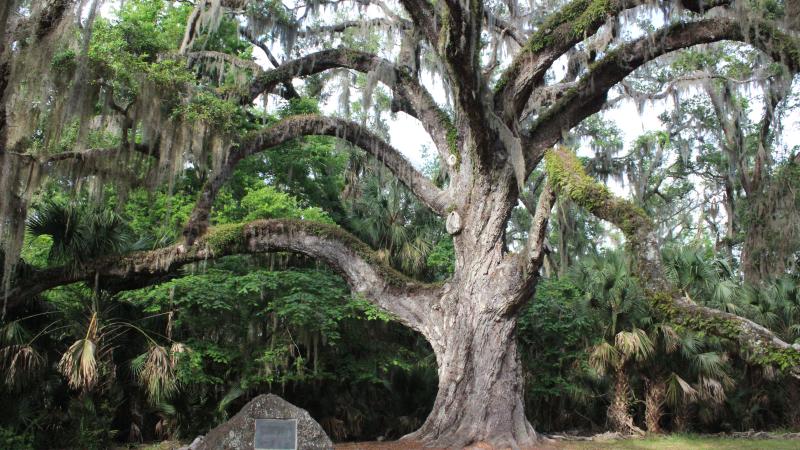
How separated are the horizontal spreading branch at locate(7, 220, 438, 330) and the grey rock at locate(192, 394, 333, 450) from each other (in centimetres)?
336

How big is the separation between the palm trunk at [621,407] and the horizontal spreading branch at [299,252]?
5.71 meters

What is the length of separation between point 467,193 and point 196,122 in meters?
4.41

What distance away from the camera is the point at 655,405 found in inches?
568

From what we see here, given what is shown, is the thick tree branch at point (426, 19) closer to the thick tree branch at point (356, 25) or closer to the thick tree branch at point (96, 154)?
the thick tree branch at point (356, 25)

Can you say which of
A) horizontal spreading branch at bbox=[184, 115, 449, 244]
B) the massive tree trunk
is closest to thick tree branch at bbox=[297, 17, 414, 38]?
horizontal spreading branch at bbox=[184, 115, 449, 244]

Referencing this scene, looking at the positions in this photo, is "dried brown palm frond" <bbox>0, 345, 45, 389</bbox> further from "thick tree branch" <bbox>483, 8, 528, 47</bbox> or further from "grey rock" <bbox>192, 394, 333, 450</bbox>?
"thick tree branch" <bbox>483, 8, 528, 47</bbox>

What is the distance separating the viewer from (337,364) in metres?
14.3

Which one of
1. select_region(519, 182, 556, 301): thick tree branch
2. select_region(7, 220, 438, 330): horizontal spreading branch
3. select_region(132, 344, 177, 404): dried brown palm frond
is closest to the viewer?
select_region(519, 182, 556, 301): thick tree branch

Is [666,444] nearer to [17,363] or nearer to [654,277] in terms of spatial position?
[654,277]

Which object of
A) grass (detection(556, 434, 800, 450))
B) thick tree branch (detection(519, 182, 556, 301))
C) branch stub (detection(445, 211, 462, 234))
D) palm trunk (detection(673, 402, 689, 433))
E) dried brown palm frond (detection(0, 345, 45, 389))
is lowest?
grass (detection(556, 434, 800, 450))

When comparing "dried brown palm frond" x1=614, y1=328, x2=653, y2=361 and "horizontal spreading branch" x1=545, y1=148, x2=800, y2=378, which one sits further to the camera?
"dried brown palm frond" x1=614, y1=328, x2=653, y2=361

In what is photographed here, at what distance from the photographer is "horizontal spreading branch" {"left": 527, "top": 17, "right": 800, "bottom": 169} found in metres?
9.32

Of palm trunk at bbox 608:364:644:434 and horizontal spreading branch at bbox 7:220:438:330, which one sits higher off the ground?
horizontal spreading branch at bbox 7:220:438:330

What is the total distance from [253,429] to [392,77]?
6669mm
